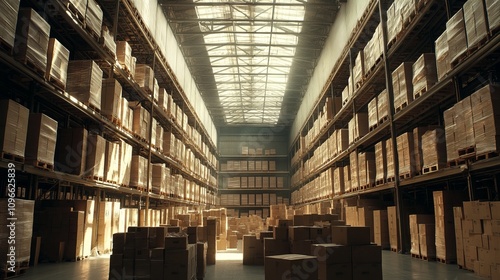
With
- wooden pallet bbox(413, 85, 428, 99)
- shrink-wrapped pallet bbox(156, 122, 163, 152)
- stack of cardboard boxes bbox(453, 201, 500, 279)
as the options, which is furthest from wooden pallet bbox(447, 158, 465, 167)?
shrink-wrapped pallet bbox(156, 122, 163, 152)

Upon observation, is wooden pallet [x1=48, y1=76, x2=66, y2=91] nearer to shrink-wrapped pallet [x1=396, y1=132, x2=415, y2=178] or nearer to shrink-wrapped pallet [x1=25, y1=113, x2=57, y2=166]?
shrink-wrapped pallet [x1=25, y1=113, x2=57, y2=166]

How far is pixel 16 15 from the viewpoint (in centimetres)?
504

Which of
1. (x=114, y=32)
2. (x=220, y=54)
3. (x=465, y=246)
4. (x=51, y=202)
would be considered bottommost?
(x=465, y=246)

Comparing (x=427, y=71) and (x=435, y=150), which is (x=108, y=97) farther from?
(x=435, y=150)

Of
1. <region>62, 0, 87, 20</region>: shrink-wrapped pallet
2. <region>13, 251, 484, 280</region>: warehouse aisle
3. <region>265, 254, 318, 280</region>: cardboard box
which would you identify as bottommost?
<region>13, 251, 484, 280</region>: warehouse aisle

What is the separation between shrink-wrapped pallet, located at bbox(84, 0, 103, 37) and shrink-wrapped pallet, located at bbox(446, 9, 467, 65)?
20.9ft

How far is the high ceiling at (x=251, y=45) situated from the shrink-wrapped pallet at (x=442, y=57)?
6.65 meters

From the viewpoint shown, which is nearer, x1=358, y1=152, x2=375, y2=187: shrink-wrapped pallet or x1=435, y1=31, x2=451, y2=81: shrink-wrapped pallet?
x1=435, y1=31, x2=451, y2=81: shrink-wrapped pallet

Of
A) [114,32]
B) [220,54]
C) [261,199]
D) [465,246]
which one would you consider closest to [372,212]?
[465,246]

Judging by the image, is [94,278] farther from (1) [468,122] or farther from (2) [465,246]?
(1) [468,122]

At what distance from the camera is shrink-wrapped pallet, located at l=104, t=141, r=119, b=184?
803cm

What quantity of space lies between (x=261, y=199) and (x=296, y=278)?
73.3 feet

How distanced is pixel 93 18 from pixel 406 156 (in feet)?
22.5

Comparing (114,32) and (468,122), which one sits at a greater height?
(114,32)
